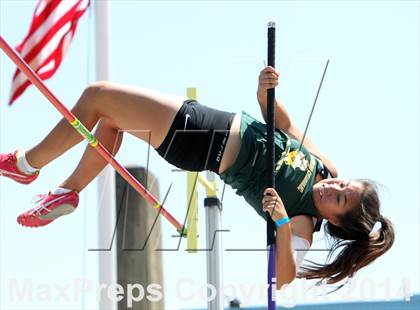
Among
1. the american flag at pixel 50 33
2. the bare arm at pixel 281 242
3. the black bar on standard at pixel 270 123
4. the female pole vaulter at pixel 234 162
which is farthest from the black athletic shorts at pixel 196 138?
the american flag at pixel 50 33

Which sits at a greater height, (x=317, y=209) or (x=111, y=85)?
(x=111, y=85)

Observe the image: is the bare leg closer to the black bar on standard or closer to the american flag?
the black bar on standard

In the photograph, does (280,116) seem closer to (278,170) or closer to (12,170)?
(278,170)

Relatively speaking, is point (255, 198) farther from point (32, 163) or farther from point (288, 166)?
point (32, 163)

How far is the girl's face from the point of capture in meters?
5.94

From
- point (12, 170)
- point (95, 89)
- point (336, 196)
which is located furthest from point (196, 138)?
point (12, 170)

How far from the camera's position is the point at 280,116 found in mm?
6098

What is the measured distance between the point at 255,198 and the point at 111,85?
98cm

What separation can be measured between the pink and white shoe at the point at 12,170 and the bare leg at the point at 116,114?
0.11 meters

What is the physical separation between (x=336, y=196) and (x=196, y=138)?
2.68 feet

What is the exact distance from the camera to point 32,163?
5.99m

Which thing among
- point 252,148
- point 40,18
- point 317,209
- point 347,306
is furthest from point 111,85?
point 347,306

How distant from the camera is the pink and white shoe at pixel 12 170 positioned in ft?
19.8

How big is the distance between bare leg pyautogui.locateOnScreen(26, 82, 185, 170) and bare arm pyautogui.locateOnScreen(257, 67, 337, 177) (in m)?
0.45
